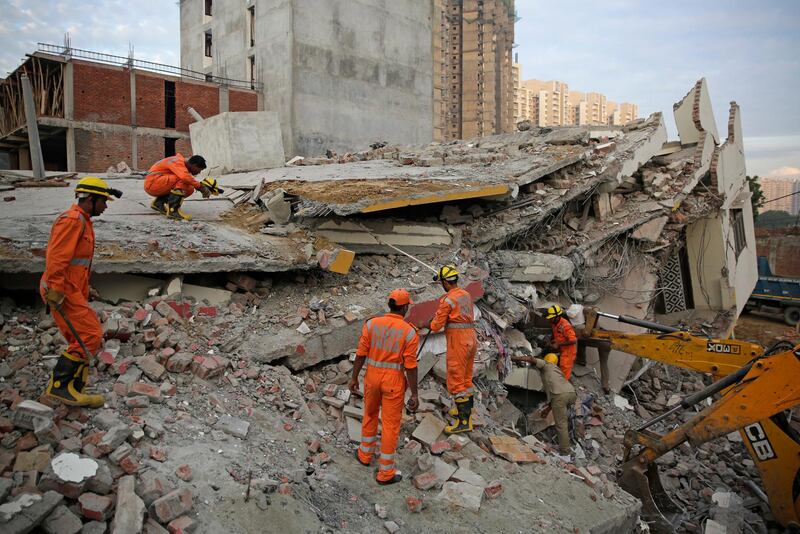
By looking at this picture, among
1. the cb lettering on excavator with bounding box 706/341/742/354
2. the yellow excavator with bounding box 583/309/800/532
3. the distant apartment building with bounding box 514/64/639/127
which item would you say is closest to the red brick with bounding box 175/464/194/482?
the yellow excavator with bounding box 583/309/800/532

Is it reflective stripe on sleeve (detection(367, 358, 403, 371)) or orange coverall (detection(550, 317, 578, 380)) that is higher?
reflective stripe on sleeve (detection(367, 358, 403, 371))

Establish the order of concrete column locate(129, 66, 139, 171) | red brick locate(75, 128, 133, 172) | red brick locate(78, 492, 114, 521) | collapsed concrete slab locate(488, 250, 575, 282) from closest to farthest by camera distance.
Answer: red brick locate(78, 492, 114, 521)
collapsed concrete slab locate(488, 250, 575, 282)
red brick locate(75, 128, 133, 172)
concrete column locate(129, 66, 139, 171)

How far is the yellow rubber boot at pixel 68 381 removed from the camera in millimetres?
3396

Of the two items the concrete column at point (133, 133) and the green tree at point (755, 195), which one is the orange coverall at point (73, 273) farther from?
the green tree at point (755, 195)

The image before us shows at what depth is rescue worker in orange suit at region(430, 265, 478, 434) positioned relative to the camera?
4668 millimetres

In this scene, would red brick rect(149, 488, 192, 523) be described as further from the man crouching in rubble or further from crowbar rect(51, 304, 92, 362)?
the man crouching in rubble

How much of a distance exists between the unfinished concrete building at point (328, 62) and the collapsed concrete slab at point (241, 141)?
1023 centimetres

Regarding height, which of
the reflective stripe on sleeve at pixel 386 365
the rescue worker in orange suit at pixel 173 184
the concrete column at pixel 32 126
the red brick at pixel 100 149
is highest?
the red brick at pixel 100 149

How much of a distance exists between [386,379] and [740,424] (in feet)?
10.2

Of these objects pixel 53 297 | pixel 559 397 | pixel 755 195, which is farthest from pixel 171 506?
pixel 755 195

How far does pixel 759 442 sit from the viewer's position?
486 centimetres

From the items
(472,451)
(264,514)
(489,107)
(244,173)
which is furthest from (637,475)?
(489,107)

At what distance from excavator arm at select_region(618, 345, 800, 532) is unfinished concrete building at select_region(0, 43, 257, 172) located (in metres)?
20.3

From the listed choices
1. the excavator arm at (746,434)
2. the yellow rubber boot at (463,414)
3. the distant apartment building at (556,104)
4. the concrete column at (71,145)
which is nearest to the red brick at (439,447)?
the yellow rubber boot at (463,414)
